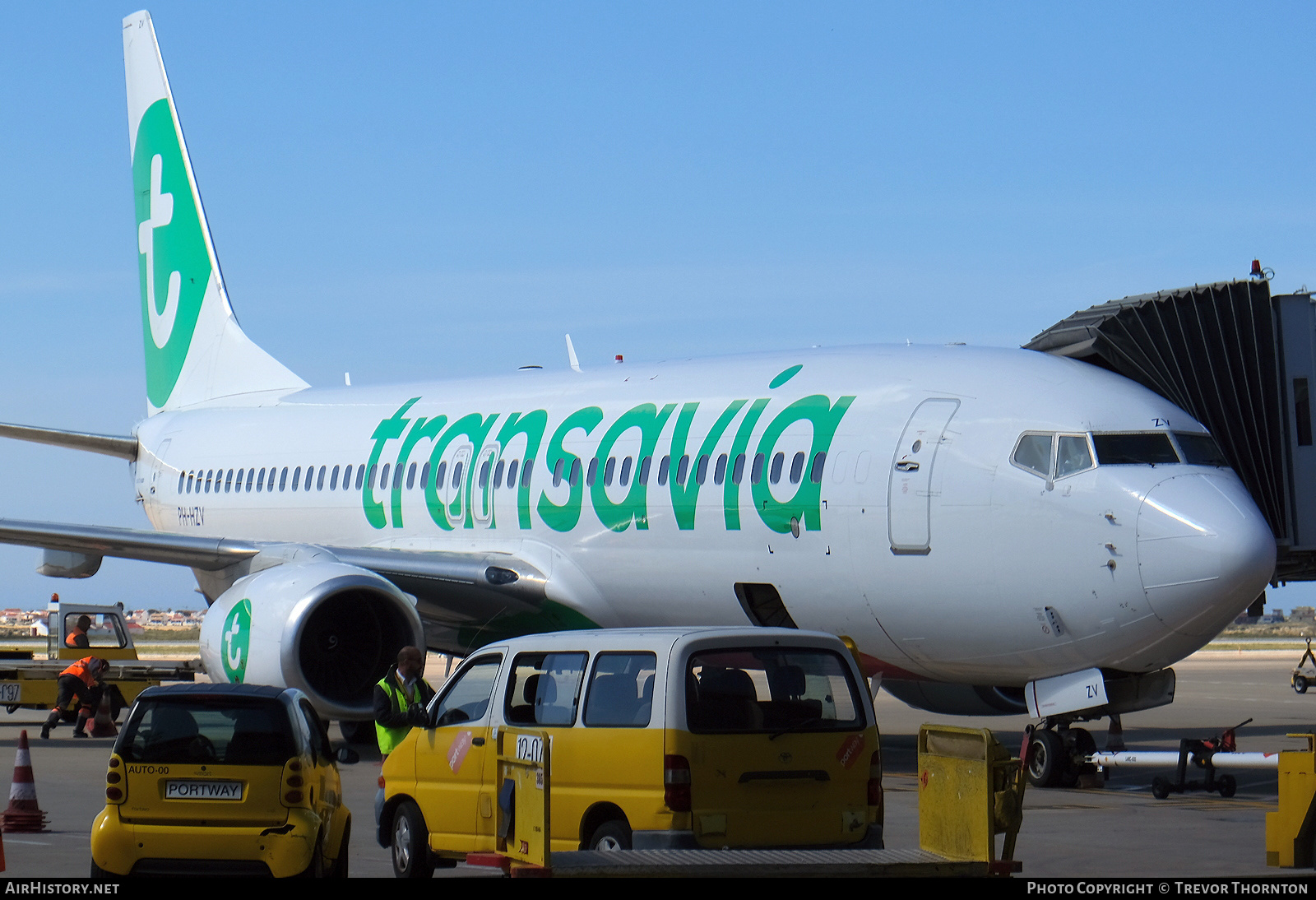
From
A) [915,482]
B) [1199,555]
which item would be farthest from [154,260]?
[1199,555]

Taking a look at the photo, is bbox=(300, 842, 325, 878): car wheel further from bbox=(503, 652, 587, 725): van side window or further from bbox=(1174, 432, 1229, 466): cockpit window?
bbox=(1174, 432, 1229, 466): cockpit window

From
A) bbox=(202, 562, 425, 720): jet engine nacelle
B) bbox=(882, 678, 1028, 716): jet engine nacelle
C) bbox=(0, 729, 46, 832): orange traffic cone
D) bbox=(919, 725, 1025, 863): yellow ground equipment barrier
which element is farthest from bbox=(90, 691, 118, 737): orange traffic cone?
bbox=(919, 725, 1025, 863): yellow ground equipment barrier

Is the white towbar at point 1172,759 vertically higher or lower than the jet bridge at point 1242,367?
lower

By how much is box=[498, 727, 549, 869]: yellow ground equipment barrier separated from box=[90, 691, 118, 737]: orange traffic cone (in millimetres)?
12209

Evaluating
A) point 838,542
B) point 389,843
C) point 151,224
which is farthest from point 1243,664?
point 389,843

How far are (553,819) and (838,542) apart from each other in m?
5.74

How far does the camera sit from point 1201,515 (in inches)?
476

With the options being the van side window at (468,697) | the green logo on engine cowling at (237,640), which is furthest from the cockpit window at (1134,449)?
the green logo on engine cowling at (237,640)

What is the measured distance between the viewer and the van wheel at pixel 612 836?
8.05 m

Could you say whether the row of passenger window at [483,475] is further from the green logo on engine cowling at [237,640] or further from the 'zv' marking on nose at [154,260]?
the 'zv' marking on nose at [154,260]

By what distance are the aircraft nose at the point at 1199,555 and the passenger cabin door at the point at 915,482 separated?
1700mm

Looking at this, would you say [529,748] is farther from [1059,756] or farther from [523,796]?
[1059,756]

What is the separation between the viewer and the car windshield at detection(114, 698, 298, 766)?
8266 millimetres

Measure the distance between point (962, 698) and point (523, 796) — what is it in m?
9.03
